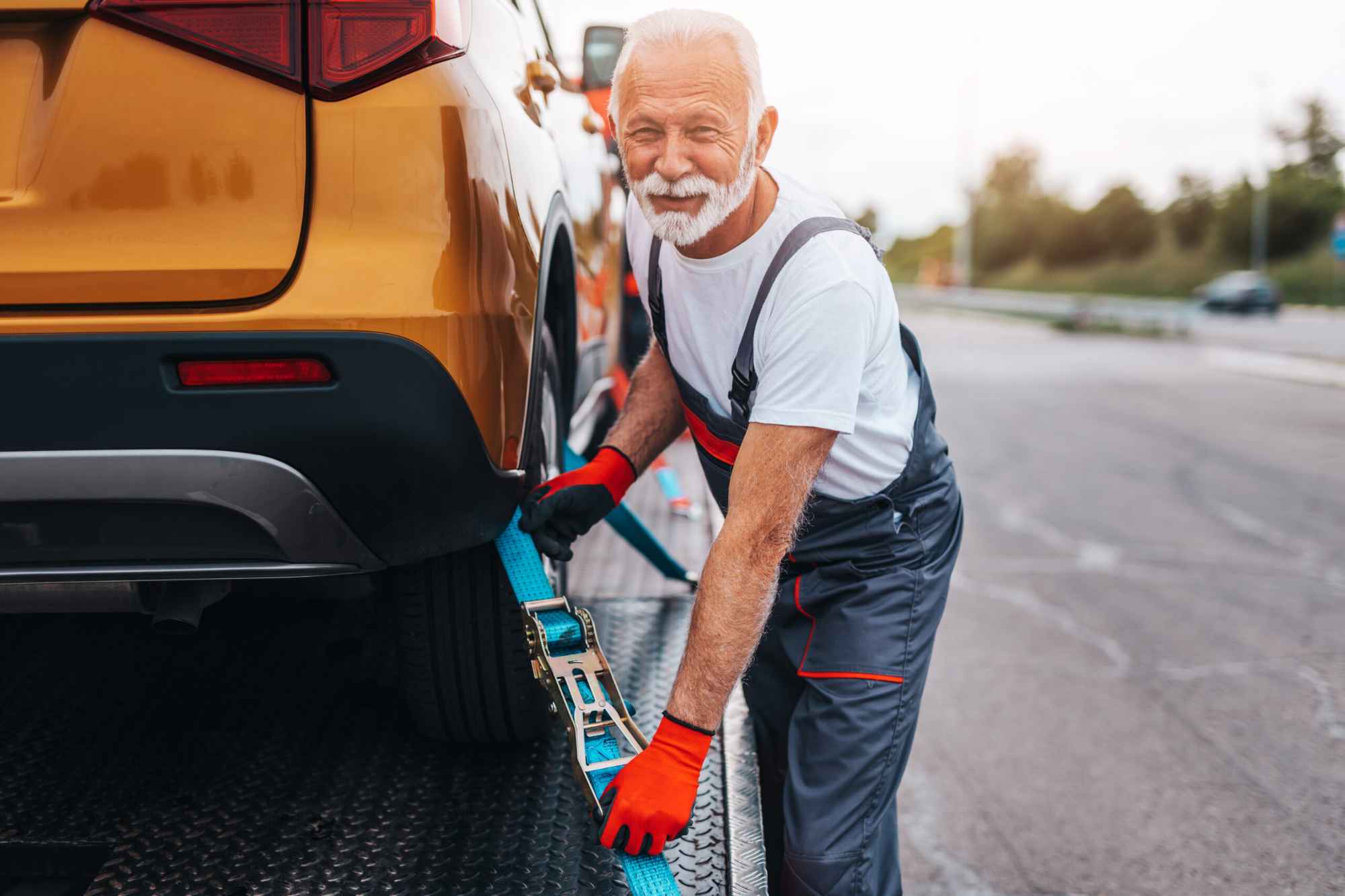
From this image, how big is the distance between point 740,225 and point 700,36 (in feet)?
1.00

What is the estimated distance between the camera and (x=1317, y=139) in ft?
154

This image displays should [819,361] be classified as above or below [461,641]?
above

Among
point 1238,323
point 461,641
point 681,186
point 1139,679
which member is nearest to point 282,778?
point 461,641

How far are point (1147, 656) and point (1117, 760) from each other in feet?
3.15

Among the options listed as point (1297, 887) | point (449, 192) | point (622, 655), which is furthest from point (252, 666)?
point (1297, 887)

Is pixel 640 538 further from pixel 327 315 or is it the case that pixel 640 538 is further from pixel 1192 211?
pixel 1192 211

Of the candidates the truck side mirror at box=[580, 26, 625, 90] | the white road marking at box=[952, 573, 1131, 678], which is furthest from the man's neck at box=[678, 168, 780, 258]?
the white road marking at box=[952, 573, 1131, 678]

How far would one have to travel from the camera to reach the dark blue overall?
196 cm

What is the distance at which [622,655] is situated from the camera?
2.62m

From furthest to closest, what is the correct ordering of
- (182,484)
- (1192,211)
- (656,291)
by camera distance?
(1192,211)
(656,291)
(182,484)

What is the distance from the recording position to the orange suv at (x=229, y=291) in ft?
4.84

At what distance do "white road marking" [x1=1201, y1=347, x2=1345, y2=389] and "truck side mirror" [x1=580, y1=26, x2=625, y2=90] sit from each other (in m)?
12.2

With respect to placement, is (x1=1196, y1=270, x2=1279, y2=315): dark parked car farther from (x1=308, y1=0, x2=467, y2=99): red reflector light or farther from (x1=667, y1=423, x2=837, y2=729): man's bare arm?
(x1=308, y1=0, x2=467, y2=99): red reflector light

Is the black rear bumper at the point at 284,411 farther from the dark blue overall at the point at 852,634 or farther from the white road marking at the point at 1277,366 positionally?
the white road marking at the point at 1277,366
